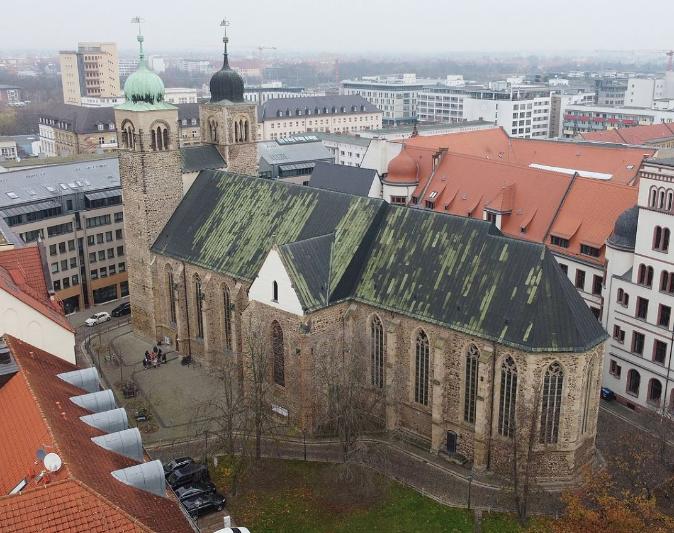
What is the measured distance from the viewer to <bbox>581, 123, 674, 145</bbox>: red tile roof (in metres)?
132

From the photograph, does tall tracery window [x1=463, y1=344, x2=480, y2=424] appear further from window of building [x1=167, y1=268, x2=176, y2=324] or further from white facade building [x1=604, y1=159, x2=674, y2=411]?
window of building [x1=167, y1=268, x2=176, y2=324]

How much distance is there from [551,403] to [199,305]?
35.2 meters

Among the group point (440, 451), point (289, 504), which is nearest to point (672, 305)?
point (440, 451)

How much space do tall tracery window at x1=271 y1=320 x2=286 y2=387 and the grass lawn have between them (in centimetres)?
764

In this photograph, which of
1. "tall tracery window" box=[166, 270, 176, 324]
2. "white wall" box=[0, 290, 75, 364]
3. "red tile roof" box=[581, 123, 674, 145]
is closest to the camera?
"white wall" box=[0, 290, 75, 364]

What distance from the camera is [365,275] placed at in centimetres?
5684

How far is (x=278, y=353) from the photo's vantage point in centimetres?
5762

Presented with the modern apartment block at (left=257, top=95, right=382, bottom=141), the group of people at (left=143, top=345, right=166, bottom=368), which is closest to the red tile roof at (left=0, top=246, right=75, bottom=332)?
the group of people at (left=143, top=345, right=166, bottom=368)

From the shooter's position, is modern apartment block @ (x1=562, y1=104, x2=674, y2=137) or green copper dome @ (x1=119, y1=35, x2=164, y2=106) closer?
green copper dome @ (x1=119, y1=35, x2=164, y2=106)

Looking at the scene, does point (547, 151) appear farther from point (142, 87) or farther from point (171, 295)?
point (142, 87)

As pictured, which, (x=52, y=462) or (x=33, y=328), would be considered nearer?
(x=52, y=462)

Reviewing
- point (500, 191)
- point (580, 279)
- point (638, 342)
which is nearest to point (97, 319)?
point (500, 191)

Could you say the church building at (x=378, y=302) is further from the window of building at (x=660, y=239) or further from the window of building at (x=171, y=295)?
the window of building at (x=660, y=239)

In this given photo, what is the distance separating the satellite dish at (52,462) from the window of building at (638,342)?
163 ft
